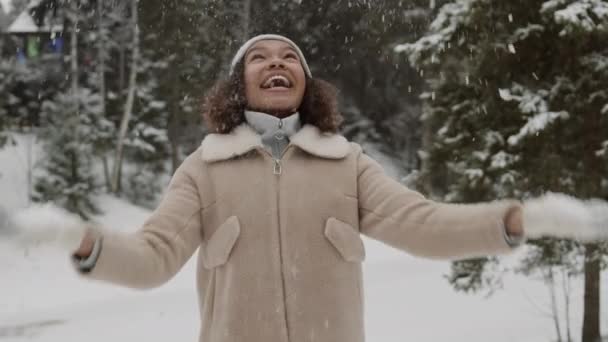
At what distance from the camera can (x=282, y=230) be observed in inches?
85.7

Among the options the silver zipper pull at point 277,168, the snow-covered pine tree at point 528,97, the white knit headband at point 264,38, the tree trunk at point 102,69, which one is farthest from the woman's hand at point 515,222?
the tree trunk at point 102,69

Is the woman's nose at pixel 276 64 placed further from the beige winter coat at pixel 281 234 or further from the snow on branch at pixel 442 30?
the snow on branch at pixel 442 30

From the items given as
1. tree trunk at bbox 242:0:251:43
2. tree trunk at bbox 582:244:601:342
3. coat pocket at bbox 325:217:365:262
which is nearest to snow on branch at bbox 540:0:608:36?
tree trunk at bbox 582:244:601:342

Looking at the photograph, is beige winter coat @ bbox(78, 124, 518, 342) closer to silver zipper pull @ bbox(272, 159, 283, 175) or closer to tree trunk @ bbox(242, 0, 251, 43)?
silver zipper pull @ bbox(272, 159, 283, 175)

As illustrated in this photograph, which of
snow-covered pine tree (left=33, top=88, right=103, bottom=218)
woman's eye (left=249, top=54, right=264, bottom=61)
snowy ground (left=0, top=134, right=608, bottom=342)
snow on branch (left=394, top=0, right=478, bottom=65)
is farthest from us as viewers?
snow-covered pine tree (left=33, top=88, right=103, bottom=218)

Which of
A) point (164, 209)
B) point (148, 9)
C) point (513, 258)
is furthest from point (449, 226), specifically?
point (148, 9)

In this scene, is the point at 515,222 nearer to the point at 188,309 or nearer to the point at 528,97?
the point at 528,97

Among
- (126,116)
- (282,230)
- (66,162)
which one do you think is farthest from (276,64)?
(126,116)

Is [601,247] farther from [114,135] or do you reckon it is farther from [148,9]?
[114,135]

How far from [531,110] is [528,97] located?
0.16m

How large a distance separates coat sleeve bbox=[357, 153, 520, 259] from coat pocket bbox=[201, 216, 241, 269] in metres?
0.45

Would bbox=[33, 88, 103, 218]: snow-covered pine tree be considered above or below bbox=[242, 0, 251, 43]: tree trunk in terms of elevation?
below

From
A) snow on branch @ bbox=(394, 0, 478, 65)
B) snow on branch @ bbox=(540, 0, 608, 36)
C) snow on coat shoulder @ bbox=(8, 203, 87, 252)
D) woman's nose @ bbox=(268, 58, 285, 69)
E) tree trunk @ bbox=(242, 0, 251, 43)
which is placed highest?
tree trunk @ bbox=(242, 0, 251, 43)

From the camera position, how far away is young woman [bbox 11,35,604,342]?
2141 mm
